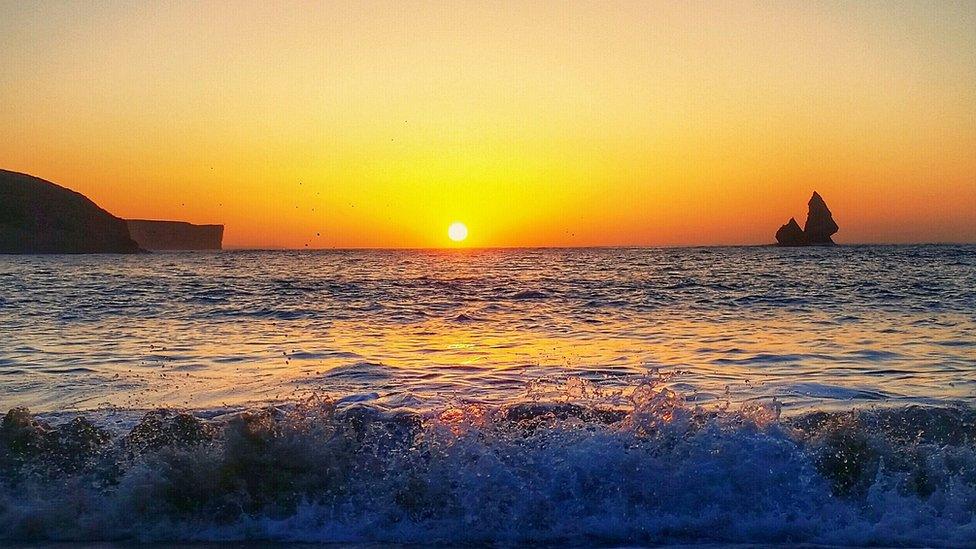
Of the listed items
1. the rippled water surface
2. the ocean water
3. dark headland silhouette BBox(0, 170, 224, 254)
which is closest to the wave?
the ocean water

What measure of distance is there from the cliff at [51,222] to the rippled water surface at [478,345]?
89614 mm

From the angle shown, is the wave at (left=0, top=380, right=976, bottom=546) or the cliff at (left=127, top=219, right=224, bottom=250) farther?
the cliff at (left=127, top=219, right=224, bottom=250)

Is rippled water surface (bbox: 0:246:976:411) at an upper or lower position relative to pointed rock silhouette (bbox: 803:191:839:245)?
lower

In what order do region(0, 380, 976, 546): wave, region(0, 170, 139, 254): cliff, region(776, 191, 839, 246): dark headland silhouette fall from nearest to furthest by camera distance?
region(0, 380, 976, 546): wave < region(0, 170, 139, 254): cliff < region(776, 191, 839, 246): dark headland silhouette

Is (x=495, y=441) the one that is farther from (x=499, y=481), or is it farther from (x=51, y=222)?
(x=51, y=222)

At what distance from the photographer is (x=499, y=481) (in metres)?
5.89

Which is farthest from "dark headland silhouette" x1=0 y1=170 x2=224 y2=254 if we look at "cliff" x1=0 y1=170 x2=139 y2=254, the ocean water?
the ocean water

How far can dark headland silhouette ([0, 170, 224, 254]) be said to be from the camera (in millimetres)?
101062

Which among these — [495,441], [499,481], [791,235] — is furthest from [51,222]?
[499,481]

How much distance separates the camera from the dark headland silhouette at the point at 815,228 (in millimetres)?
113688

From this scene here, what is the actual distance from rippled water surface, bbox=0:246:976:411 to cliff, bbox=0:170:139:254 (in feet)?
294

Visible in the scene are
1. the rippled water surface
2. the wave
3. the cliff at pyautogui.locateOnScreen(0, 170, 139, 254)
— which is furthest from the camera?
the cliff at pyautogui.locateOnScreen(0, 170, 139, 254)

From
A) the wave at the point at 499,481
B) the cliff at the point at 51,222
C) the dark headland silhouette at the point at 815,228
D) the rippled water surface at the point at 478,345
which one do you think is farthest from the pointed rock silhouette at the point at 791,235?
the wave at the point at 499,481

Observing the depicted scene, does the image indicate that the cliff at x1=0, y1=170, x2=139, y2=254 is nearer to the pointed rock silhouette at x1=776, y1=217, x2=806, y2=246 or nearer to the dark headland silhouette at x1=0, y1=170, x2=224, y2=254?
the dark headland silhouette at x1=0, y1=170, x2=224, y2=254
